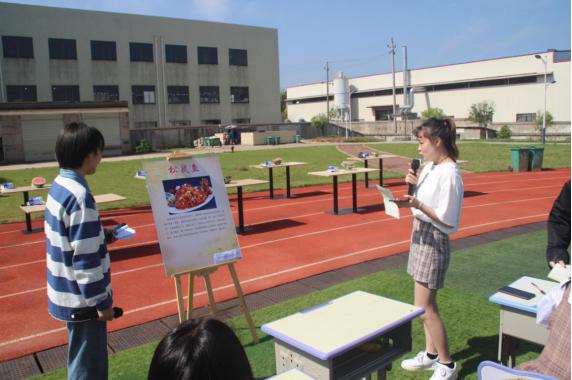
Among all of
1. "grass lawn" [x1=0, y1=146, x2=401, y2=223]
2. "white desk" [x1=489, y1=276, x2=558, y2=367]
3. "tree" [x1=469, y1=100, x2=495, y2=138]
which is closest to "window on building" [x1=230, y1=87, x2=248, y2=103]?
"grass lawn" [x1=0, y1=146, x2=401, y2=223]

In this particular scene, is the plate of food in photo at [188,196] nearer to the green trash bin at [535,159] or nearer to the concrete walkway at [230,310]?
the concrete walkway at [230,310]

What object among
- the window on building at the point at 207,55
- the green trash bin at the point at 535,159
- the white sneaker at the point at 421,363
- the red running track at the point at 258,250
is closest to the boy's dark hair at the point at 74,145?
the red running track at the point at 258,250

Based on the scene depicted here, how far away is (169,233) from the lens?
14.2 ft

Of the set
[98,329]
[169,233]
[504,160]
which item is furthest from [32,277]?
[504,160]

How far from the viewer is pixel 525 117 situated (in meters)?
50.0

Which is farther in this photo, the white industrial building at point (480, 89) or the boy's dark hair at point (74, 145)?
the white industrial building at point (480, 89)

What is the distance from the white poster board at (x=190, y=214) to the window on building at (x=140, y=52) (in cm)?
4325

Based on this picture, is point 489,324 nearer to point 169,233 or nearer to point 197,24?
point 169,233

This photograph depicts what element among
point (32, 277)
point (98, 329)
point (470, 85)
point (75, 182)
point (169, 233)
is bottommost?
point (32, 277)

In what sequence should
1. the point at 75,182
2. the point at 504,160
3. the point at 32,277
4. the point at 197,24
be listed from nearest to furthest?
the point at 75,182, the point at 32,277, the point at 504,160, the point at 197,24

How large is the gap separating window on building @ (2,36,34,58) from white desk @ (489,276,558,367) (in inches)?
1735

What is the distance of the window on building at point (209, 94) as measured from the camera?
4803 cm

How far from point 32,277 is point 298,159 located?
2054cm

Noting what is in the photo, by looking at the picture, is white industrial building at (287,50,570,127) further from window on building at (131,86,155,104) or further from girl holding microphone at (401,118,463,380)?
girl holding microphone at (401,118,463,380)
